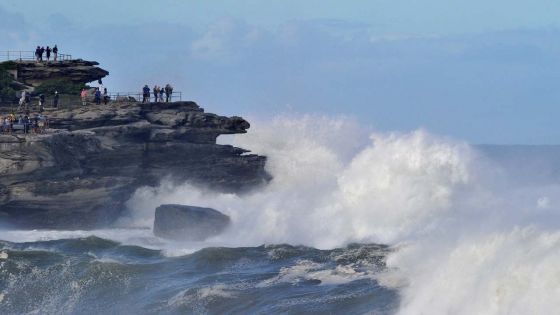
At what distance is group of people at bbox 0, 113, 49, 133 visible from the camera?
2112 inches

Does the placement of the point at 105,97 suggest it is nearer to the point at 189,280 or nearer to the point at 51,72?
the point at 51,72

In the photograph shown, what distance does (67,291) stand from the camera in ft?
133

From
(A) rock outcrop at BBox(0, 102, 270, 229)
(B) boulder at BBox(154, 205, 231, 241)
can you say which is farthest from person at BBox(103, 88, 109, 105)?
(B) boulder at BBox(154, 205, 231, 241)

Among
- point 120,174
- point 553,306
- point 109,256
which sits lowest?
point 553,306

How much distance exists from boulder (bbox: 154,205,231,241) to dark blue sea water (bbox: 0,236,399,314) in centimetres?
287

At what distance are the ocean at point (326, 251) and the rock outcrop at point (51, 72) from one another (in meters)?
8.96

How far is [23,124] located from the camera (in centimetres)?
5384

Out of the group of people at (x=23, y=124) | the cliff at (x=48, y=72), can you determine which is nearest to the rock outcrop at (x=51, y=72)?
the cliff at (x=48, y=72)

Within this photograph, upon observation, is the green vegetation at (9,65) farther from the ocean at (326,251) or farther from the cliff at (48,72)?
the ocean at (326,251)

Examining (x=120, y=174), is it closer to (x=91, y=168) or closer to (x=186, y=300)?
(x=91, y=168)

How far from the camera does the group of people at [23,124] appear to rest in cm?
5366

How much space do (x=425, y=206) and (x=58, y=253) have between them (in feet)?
45.7

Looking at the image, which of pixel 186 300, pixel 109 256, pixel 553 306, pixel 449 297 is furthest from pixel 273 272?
pixel 553 306

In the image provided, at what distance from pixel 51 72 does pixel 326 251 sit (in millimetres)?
21847
